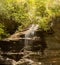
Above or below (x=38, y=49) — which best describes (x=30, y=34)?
above

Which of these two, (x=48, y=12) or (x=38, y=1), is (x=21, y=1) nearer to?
(x=38, y=1)

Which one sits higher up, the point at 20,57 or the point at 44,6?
the point at 44,6

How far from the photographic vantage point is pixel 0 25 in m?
16.8

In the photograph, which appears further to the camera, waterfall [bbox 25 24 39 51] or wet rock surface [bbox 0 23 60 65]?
waterfall [bbox 25 24 39 51]

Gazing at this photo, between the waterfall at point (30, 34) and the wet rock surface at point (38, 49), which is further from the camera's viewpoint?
the waterfall at point (30, 34)

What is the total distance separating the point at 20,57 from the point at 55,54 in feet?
6.80

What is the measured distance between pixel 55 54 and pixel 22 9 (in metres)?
5.55

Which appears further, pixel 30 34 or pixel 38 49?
pixel 30 34

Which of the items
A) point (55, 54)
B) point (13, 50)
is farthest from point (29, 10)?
point (55, 54)

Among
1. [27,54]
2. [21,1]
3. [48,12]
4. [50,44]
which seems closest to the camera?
[27,54]

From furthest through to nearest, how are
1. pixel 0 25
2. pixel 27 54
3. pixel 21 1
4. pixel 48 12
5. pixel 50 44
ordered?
pixel 21 1 < pixel 48 12 < pixel 0 25 < pixel 50 44 < pixel 27 54

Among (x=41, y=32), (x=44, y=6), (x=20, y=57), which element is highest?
(x=44, y=6)

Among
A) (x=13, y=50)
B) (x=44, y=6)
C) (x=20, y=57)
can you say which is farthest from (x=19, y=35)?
(x=44, y=6)

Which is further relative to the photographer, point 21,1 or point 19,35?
point 21,1
